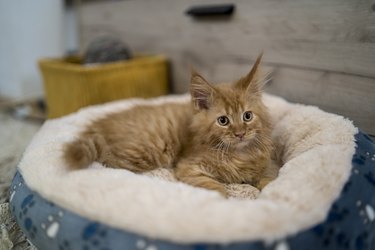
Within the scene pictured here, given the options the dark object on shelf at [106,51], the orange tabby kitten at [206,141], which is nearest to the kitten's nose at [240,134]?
the orange tabby kitten at [206,141]

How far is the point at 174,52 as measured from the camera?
2.13 metres

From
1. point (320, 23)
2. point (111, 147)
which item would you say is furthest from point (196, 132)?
point (320, 23)

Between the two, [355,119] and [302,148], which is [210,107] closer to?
[302,148]

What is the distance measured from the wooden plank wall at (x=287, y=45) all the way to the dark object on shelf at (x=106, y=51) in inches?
10.8

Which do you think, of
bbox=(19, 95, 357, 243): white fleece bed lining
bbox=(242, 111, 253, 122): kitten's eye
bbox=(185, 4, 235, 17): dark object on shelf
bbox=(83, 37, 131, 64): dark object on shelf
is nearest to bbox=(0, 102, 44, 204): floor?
bbox=(19, 95, 357, 243): white fleece bed lining

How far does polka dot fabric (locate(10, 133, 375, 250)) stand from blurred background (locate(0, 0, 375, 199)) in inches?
17.3

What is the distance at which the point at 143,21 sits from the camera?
2.25 metres

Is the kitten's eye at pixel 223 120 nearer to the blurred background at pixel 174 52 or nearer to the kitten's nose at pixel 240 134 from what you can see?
the kitten's nose at pixel 240 134

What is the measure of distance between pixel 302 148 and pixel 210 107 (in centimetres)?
36

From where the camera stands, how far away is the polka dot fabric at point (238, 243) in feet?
2.57

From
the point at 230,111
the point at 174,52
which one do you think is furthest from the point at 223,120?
the point at 174,52

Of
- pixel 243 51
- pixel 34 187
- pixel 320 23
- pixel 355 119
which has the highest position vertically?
pixel 320 23

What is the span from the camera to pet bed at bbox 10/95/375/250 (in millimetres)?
772

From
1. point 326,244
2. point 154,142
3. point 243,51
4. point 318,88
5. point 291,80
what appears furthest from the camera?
point 243,51
